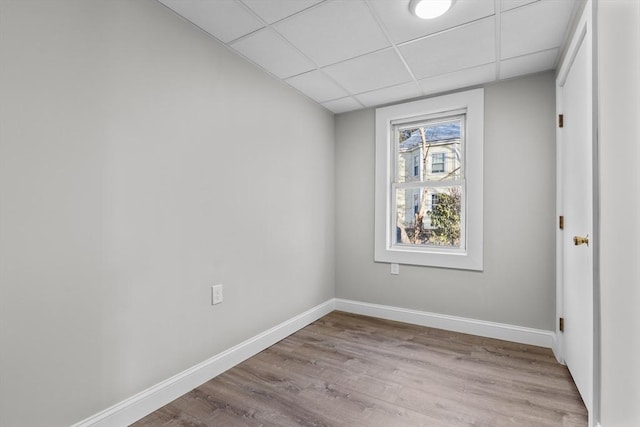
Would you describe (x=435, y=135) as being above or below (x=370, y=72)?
below

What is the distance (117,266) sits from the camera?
1504 mm

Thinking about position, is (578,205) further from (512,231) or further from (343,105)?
(343,105)

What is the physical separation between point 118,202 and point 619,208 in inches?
83.8

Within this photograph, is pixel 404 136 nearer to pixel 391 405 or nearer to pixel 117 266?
pixel 391 405

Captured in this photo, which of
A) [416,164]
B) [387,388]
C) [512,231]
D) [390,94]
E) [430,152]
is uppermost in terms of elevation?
[390,94]

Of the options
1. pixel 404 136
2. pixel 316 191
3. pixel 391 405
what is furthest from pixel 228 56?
pixel 391 405

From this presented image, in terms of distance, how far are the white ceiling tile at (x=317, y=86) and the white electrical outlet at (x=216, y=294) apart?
1754 millimetres

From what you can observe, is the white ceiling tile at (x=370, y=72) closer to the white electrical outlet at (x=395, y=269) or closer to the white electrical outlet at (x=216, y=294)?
the white electrical outlet at (x=395, y=269)

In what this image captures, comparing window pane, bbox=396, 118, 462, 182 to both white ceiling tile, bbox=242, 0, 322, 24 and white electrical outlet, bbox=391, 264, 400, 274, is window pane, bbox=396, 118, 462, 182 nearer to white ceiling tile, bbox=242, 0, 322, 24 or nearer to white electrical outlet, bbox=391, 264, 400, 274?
white electrical outlet, bbox=391, 264, 400, 274

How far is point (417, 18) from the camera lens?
180cm

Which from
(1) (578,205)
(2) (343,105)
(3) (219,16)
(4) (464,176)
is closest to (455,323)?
(4) (464,176)

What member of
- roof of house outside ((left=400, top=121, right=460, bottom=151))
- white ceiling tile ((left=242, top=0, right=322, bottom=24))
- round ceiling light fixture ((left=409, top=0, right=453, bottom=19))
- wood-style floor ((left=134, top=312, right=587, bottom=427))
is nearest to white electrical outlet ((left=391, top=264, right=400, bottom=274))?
wood-style floor ((left=134, top=312, right=587, bottom=427))

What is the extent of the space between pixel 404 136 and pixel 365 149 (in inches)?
16.6

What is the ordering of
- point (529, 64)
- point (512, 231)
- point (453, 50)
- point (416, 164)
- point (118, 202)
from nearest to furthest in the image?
point (118, 202) < point (453, 50) < point (529, 64) < point (512, 231) < point (416, 164)
